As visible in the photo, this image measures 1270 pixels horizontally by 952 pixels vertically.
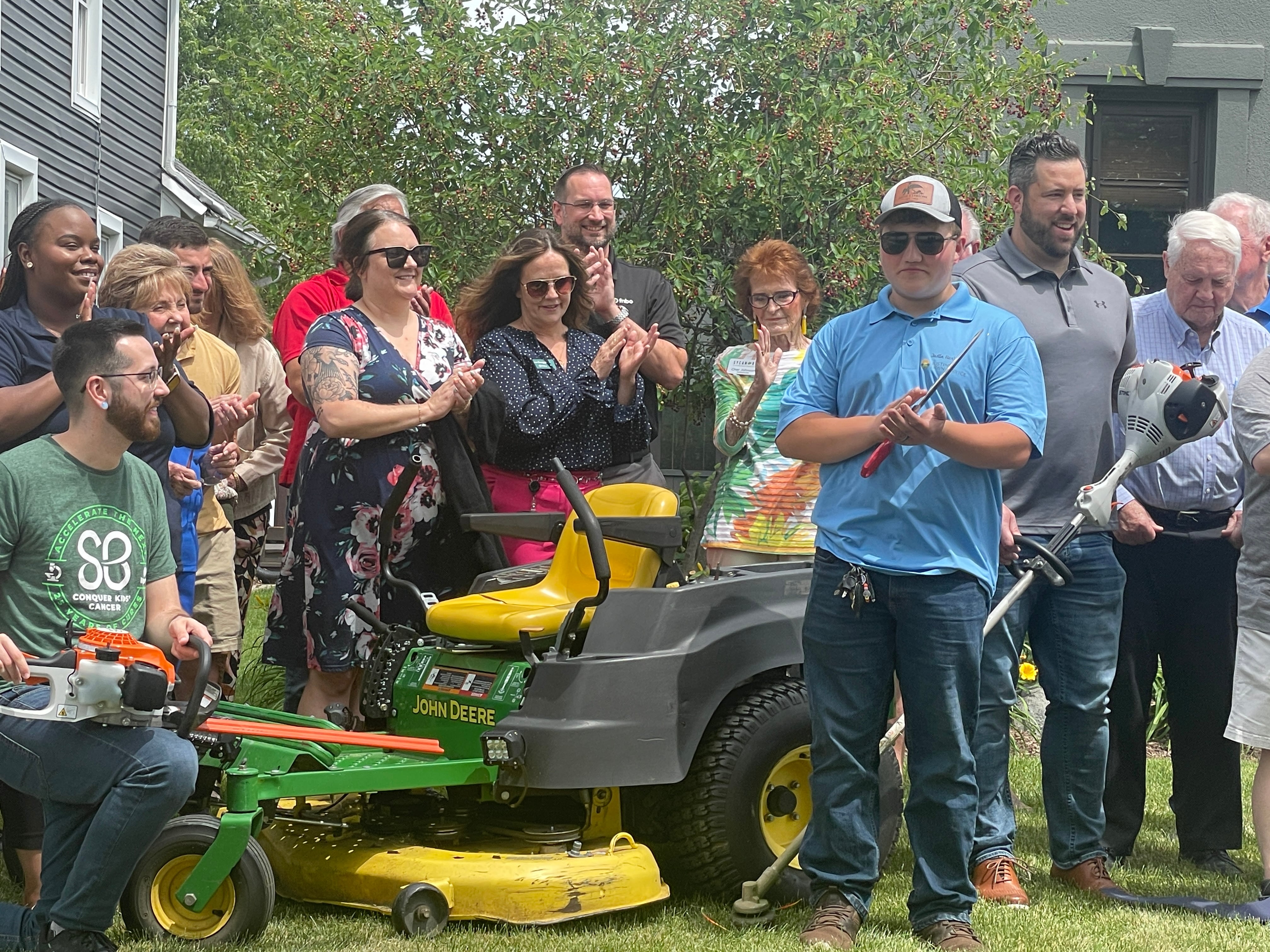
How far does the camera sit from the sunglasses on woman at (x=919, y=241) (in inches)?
175

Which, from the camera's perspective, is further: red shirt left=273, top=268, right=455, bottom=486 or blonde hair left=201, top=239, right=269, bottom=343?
blonde hair left=201, top=239, right=269, bottom=343

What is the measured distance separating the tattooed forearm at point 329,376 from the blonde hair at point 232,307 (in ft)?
4.19

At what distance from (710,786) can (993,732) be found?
93 centimetres

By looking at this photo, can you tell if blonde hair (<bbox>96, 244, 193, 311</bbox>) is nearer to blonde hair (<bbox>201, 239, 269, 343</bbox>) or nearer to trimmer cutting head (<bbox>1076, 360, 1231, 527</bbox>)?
blonde hair (<bbox>201, 239, 269, 343</bbox>)

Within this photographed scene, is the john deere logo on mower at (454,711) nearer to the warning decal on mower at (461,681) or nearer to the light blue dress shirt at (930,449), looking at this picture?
the warning decal on mower at (461,681)

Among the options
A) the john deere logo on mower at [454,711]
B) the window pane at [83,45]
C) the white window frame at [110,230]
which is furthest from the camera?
the white window frame at [110,230]

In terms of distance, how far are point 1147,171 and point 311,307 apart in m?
7.82

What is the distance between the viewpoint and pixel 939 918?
436 cm

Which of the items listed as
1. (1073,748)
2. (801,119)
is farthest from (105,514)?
(801,119)

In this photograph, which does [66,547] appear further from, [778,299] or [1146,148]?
[1146,148]

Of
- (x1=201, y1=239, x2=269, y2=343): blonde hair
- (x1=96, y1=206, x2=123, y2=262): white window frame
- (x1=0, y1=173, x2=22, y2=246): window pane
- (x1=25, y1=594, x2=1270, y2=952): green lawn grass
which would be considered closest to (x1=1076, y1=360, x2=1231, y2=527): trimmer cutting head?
(x1=25, y1=594, x2=1270, y2=952): green lawn grass

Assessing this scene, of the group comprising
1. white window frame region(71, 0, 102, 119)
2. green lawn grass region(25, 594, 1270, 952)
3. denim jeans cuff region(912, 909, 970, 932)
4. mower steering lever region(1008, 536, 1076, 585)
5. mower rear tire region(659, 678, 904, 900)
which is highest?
white window frame region(71, 0, 102, 119)

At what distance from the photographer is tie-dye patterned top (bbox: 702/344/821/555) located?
5719 mm

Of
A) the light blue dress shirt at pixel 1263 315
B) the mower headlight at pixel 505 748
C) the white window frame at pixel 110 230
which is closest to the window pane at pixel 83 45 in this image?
the white window frame at pixel 110 230
